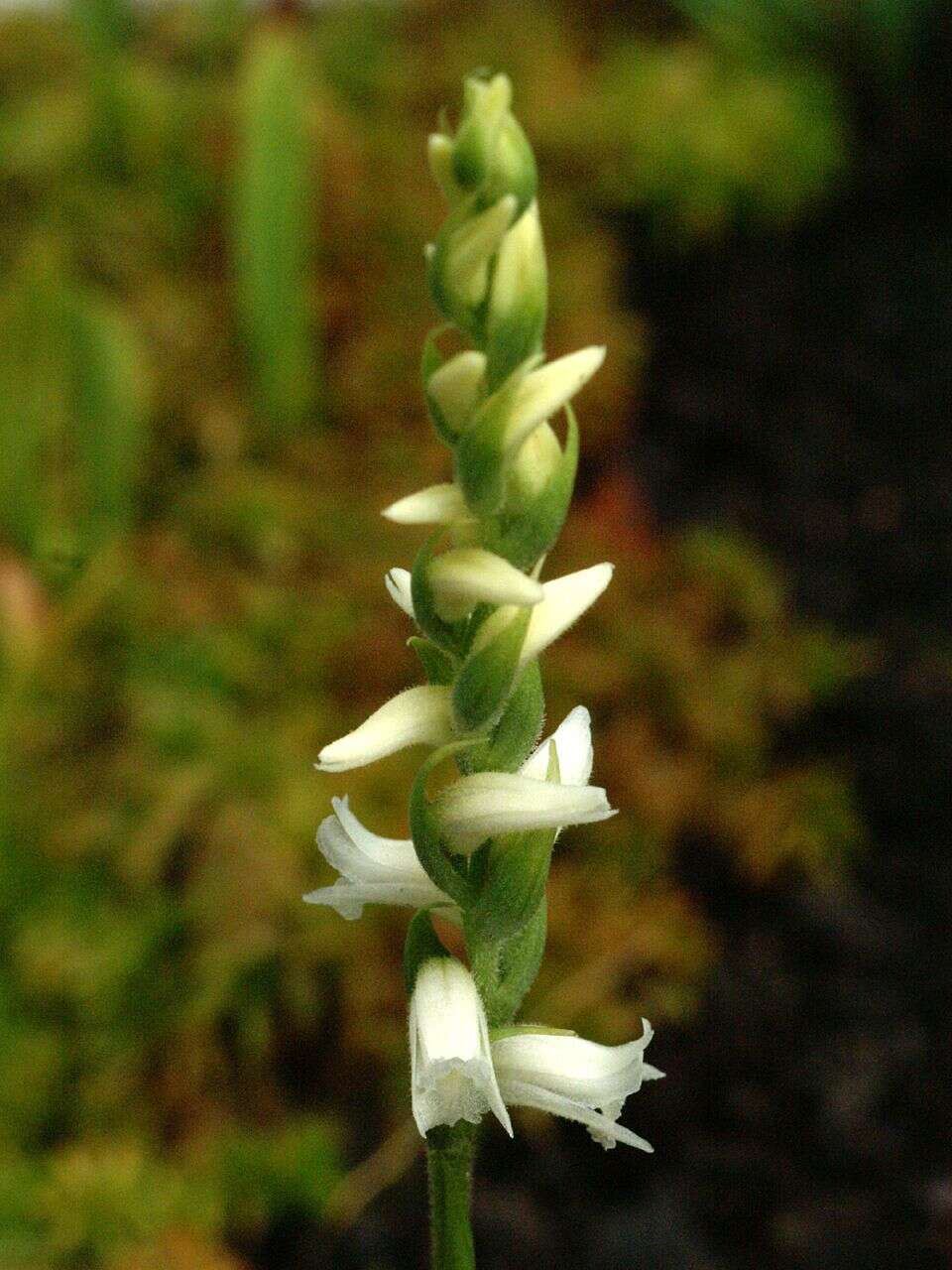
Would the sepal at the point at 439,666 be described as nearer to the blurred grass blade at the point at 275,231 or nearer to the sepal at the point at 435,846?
the sepal at the point at 435,846

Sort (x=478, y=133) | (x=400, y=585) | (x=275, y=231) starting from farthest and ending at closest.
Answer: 1. (x=275, y=231)
2. (x=400, y=585)
3. (x=478, y=133)

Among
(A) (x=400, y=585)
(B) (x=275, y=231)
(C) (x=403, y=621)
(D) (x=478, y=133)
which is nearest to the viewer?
(D) (x=478, y=133)

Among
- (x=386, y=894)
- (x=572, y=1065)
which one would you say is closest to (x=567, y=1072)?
(x=572, y=1065)

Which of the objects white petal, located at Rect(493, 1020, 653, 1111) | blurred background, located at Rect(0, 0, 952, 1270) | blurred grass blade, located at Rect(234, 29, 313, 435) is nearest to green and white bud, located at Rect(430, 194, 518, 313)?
white petal, located at Rect(493, 1020, 653, 1111)

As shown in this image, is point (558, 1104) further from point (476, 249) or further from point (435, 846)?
point (476, 249)

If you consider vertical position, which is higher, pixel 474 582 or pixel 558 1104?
pixel 474 582

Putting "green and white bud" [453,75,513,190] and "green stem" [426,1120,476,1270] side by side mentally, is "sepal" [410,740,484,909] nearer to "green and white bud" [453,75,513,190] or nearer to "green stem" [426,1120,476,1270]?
"green stem" [426,1120,476,1270]

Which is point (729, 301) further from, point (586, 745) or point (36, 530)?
point (586, 745)
